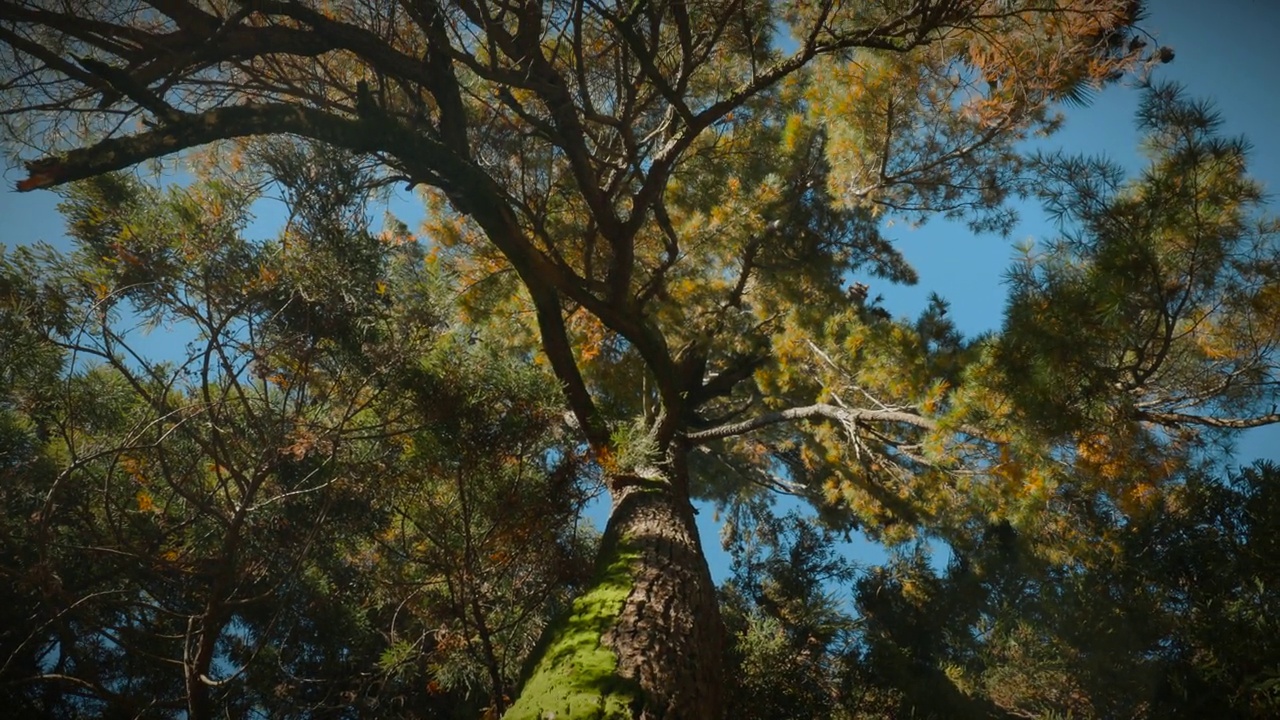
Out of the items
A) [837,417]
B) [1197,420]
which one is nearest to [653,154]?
[837,417]

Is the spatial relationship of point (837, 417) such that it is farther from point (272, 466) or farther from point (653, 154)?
point (272, 466)

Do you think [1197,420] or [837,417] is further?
[837,417]

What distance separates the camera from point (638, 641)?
235 cm

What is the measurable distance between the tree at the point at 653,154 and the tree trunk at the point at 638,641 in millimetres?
14

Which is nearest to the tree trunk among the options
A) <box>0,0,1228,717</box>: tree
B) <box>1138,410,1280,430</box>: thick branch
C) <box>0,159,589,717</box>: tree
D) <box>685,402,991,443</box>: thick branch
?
<box>0,0,1228,717</box>: tree

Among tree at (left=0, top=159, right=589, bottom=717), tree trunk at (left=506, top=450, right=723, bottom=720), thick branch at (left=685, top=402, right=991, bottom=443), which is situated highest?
thick branch at (left=685, top=402, right=991, bottom=443)

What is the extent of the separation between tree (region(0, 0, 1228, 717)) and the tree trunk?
0.04ft

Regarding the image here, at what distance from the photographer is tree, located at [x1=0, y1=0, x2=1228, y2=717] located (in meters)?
2.52

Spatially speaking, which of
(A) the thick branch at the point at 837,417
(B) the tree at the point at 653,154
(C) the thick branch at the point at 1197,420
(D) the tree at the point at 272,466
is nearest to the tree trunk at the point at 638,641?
(B) the tree at the point at 653,154

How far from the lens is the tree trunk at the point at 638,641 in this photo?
6.71 feet

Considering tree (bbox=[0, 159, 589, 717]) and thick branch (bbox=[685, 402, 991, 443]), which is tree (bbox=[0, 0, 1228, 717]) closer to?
thick branch (bbox=[685, 402, 991, 443])

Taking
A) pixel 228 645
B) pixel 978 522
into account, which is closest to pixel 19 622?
pixel 228 645

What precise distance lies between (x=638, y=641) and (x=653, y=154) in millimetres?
3434

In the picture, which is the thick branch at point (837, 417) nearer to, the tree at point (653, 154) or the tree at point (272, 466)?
the tree at point (653, 154)
